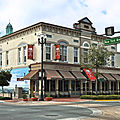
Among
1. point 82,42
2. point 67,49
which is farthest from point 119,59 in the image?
point 67,49

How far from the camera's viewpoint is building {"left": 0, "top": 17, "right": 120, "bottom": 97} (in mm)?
35031

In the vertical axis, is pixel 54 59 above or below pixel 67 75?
above

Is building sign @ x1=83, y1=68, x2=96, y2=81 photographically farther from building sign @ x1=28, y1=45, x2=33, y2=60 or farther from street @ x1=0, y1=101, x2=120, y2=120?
street @ x1=0, y1=101, x2=120, y2=120

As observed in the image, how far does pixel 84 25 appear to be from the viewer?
136ft

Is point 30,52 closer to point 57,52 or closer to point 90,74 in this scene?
point 57,52

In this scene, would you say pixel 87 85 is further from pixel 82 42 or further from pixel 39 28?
pixel 39 28

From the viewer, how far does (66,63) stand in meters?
37.1

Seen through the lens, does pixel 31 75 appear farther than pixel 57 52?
No

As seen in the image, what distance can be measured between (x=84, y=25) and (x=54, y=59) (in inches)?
388

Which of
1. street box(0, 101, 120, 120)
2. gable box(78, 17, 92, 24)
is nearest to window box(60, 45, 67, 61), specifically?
gable box(78, 17, 92, 24)

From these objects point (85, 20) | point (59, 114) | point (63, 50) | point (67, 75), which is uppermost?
point (85, 20)

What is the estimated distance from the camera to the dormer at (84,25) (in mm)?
40803

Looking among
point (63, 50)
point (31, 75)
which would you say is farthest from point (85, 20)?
point (31, 75)

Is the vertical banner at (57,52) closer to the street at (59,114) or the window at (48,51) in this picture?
the window at (48,51)
